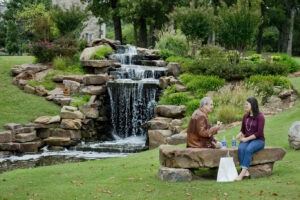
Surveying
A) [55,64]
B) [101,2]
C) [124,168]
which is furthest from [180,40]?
[124,168]

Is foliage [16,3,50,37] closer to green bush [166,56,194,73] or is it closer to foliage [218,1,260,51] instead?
green bush [166,56,194,73]

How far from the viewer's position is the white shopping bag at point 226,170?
28.8 feet

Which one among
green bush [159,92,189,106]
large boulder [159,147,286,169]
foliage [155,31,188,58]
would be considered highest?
foliage [155,31,188,58]

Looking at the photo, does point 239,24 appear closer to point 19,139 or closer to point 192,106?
point 192,106

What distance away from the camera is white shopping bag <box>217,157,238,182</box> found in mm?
8766

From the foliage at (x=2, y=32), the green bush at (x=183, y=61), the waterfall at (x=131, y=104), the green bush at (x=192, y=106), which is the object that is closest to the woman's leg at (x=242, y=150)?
the green bush at (x=192, y=106)

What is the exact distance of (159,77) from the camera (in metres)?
22.1

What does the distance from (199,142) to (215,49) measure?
47.6 feet

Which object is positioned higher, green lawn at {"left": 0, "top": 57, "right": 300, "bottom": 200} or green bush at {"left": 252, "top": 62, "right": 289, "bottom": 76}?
green bush at {"left": 252, "top": 62, "right": 289, "bottom": 76}

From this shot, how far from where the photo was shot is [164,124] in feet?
58.2

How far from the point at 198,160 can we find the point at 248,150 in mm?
937

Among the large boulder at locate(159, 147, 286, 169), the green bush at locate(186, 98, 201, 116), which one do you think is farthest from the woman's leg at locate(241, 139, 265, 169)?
the green bush at locate(186, 98, 201, 116)

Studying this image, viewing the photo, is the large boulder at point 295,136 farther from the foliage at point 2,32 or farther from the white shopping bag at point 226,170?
the foliage at point 2,32

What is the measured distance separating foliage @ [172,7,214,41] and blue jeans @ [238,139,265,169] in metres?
16.0
